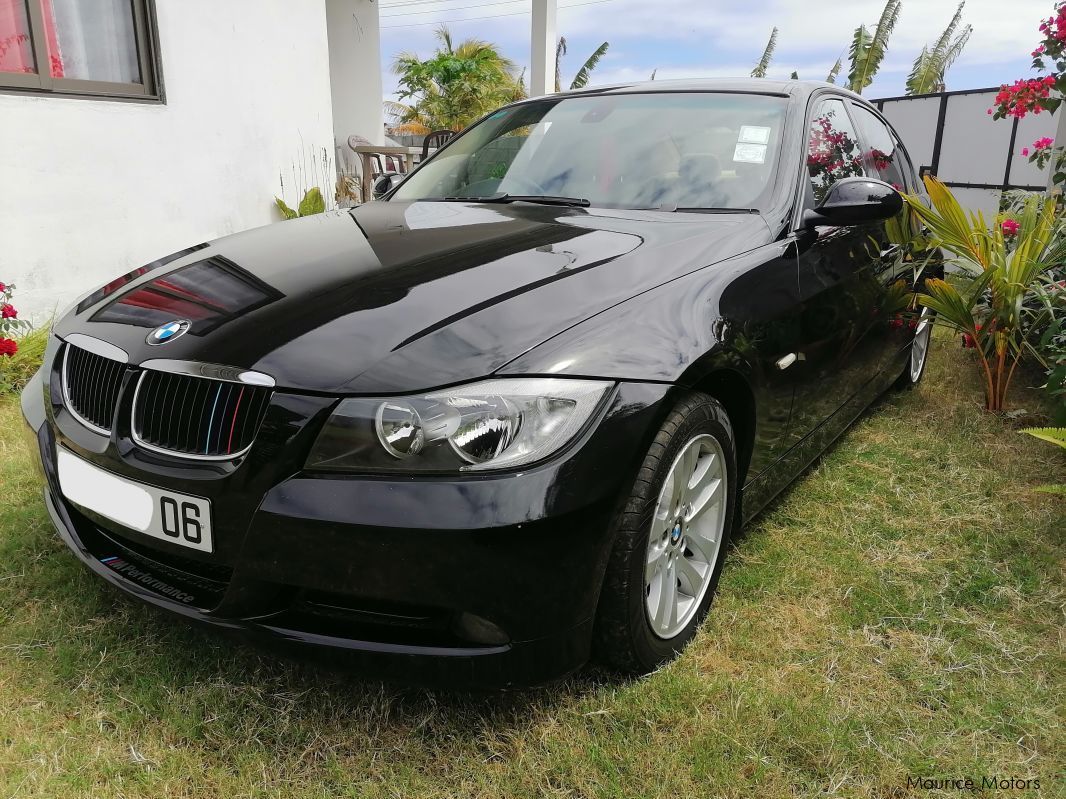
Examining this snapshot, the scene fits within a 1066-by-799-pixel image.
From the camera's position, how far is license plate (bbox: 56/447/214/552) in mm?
1676

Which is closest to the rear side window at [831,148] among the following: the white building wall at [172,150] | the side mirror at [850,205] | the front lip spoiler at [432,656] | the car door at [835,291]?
the car door at [835,291]

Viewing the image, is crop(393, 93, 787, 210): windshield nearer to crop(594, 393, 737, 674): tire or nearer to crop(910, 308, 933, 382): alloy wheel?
crop(594, 393, 737, 674): tire

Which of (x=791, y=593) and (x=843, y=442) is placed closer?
(x=791, y=593)

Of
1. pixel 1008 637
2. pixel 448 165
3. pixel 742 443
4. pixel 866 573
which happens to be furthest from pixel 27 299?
pixel 1008 637

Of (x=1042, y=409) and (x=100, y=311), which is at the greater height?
(x=100, y=311)

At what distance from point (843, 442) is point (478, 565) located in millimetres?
2707

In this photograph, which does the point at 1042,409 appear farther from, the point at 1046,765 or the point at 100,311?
the point at 100,311

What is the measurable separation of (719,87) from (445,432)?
2.11 m

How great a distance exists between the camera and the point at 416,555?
153 centimetres

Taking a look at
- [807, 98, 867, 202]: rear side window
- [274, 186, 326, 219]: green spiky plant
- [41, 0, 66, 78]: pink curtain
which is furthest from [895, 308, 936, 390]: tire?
[41, 0, 66, 78]: pink curtain

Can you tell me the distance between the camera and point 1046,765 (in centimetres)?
180

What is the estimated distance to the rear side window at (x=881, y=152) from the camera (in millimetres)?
3621

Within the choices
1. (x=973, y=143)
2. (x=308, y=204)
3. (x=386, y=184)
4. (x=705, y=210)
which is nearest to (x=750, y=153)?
(x=705, y=210)

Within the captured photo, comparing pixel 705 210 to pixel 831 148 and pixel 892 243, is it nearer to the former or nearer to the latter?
pixel 831 148
